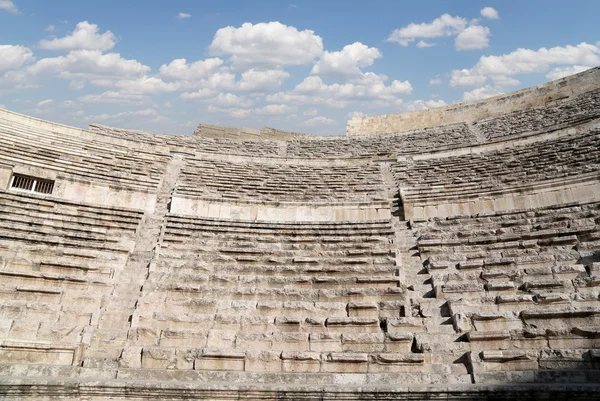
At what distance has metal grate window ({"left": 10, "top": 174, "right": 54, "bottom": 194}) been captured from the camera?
9.95 metres

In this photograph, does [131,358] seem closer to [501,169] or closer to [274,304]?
[274,304]

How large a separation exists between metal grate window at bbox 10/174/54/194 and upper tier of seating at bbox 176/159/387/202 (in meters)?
3.33

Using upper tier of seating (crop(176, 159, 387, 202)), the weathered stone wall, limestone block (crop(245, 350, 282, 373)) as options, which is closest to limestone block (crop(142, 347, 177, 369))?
limestone block (crop(245, 350, 282, 373))

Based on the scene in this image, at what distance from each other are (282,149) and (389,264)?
11.5 m

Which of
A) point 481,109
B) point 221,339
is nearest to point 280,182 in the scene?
point 221,339

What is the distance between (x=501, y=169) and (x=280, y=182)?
263 inches

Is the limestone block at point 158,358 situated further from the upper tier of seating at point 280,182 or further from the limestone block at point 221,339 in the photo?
the upper tier of seating at point 280,182

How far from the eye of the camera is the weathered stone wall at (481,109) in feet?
58.6

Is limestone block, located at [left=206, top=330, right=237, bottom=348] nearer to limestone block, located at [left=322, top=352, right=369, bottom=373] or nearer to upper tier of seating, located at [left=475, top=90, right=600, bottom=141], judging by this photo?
limestone block, located at [left=322, top=352, right=369, bottom=373]

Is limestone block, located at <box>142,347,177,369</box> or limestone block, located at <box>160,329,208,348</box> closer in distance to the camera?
limestone block, located at <box>142,347,177,369</box>

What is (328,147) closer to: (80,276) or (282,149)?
(282,149)

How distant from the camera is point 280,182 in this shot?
1242 centimetres

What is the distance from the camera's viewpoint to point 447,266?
7.22 m

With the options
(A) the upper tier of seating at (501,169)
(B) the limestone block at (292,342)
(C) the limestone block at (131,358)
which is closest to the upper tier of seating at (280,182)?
(A) the upper tier of seating at (501,169)
